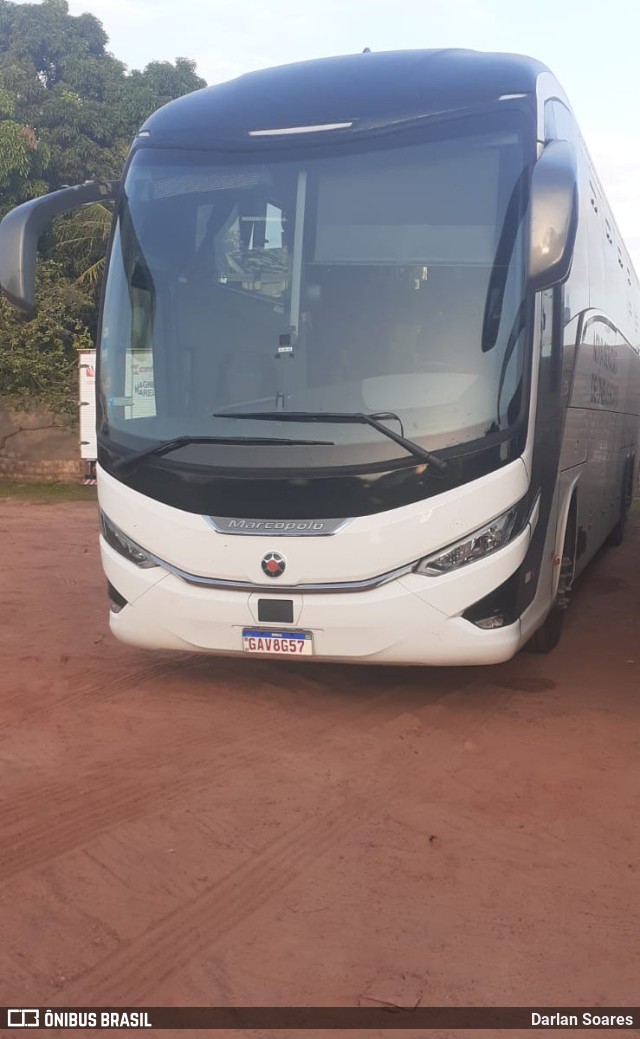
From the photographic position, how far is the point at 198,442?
6.06 m

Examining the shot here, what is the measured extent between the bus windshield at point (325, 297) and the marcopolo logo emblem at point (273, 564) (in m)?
0.50

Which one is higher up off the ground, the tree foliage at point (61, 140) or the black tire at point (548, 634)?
the tree foliage at point (61, 140)

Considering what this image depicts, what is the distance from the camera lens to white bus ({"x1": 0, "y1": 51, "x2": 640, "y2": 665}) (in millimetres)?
5742

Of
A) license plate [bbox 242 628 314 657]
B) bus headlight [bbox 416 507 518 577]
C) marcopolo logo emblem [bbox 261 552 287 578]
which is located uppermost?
bus headlight [bbox 416 507 518 577]

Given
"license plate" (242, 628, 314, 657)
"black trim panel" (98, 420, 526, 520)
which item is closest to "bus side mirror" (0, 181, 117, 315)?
"black trim panel" (98, 420, 526, 520)

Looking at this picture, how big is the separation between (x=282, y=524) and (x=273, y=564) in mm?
218

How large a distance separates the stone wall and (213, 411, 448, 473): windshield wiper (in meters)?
13.7

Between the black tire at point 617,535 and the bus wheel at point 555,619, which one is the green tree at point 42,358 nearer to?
the black tire at point 617,535

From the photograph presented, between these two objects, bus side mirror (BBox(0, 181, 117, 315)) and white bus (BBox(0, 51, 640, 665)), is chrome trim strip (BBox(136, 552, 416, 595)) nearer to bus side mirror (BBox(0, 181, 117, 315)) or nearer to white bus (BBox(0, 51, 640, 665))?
white bus (BBox(0, 51, 640, 665))

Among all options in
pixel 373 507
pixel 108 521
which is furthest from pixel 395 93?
pixel 108 521

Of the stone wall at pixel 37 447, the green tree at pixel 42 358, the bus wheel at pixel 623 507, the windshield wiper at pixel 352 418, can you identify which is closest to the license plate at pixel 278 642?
the windshield wiper at pixel 352 418

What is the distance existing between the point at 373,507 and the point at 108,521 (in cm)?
167

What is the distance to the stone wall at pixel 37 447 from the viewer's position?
19203mm

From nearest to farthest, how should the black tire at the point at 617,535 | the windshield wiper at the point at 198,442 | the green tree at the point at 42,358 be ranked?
1. the windshield wiper at the point at 198,442
2. the black tire at the point at 617,535
3. the green tree at the point at 42,358
